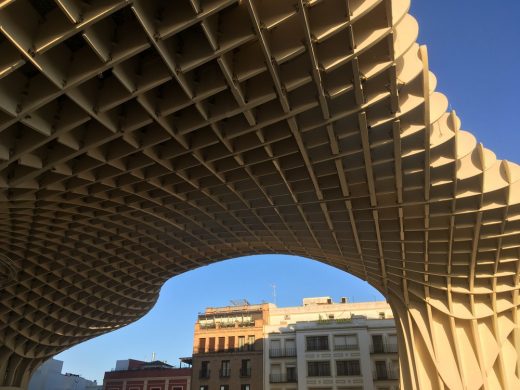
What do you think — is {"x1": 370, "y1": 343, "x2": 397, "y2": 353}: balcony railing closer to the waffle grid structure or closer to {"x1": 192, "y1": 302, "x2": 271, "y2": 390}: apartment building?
{"x1": 192, "y1": 302, "x2": 271, "y2": 390}: apartment building

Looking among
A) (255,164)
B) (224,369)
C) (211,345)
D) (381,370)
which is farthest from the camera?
(211,345)

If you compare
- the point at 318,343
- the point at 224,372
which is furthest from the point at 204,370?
the point at 318,343

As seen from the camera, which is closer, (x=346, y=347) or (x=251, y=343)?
(x=346, y=347)

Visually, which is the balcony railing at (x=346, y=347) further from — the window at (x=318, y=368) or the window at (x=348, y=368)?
the window at (x=318, y=368)

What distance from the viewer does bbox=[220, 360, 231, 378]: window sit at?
66938 mm

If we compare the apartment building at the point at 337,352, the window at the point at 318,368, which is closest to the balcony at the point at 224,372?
the apartment building at the point at 337,352

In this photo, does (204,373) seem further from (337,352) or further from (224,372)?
(337,352)

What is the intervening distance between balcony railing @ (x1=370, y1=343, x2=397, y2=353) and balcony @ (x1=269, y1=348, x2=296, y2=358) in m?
11.4

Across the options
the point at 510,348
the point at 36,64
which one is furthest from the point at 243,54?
the point at 510,348

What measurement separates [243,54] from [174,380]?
7225cm

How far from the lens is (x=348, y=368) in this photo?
57.1 metres

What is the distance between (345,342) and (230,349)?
20.0 metres

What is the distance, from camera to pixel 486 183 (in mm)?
21781

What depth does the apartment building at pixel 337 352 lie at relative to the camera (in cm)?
5606
